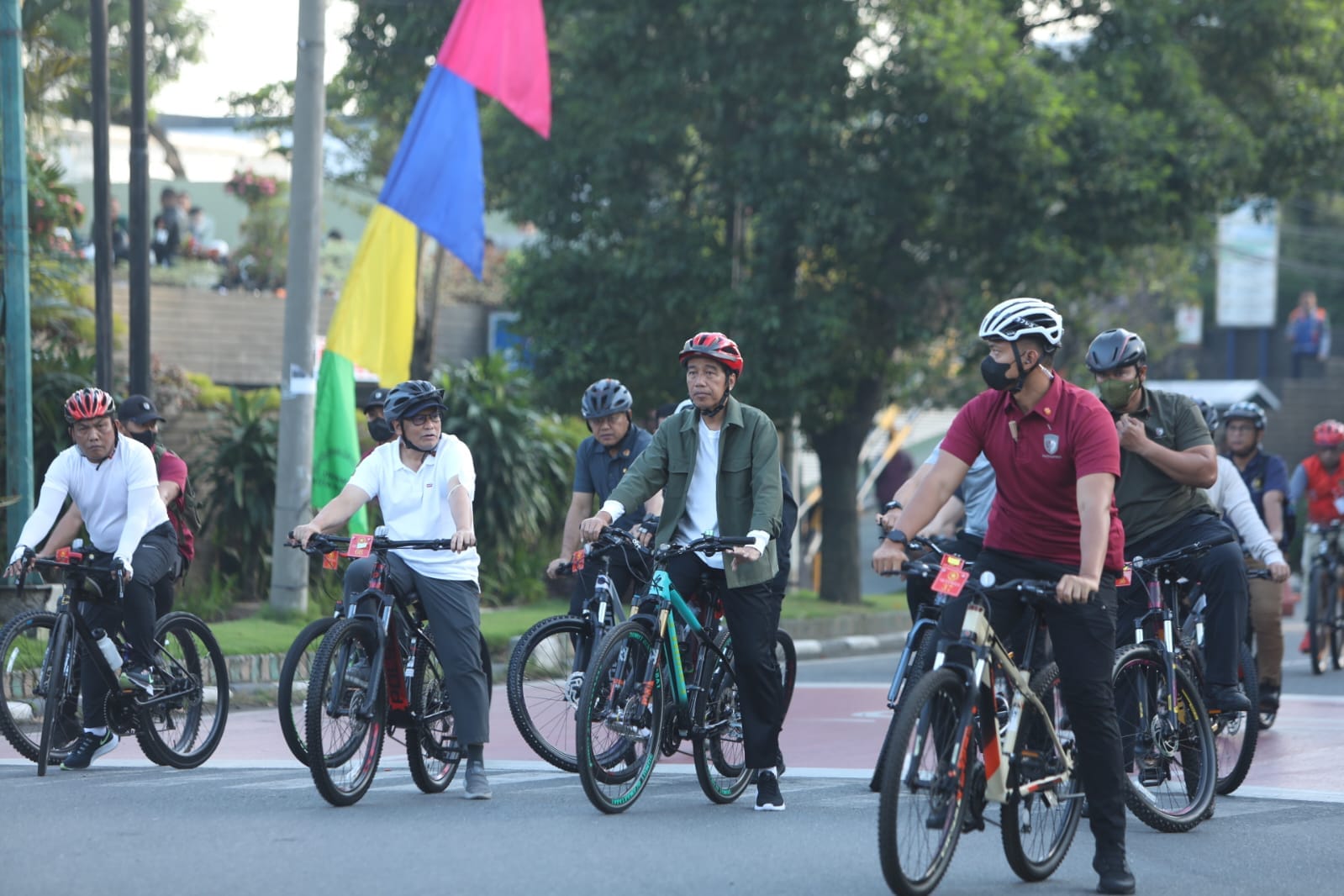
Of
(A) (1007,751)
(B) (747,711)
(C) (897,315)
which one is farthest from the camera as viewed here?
(C) (897,315)

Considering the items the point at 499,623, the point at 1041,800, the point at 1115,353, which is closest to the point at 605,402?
the point at 1115,353

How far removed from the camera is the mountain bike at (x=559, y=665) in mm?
8984

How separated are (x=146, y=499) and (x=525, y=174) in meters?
10.2

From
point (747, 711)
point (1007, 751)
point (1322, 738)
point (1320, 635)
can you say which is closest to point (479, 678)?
A: point (747, 711)

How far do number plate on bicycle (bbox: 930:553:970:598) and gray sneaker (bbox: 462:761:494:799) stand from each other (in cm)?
274

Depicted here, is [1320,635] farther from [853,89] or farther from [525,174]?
[525,174]

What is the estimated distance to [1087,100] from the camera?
17.7m

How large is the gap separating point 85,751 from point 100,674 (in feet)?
1.24

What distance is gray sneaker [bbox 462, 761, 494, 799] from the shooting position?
8.13 m

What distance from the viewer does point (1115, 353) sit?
798 centimetres

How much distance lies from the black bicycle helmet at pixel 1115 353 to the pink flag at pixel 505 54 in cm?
900

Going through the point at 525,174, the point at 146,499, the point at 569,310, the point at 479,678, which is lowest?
the point at 479,678

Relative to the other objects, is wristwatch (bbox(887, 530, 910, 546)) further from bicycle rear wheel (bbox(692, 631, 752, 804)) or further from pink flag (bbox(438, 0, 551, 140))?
pink flag (bbox(438, 0, 551, 140))

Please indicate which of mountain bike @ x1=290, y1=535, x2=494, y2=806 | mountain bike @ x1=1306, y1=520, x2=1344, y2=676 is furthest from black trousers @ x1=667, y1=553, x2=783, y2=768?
mountain bike @ x1=1306, y1=520, x2=1344, y2=676
